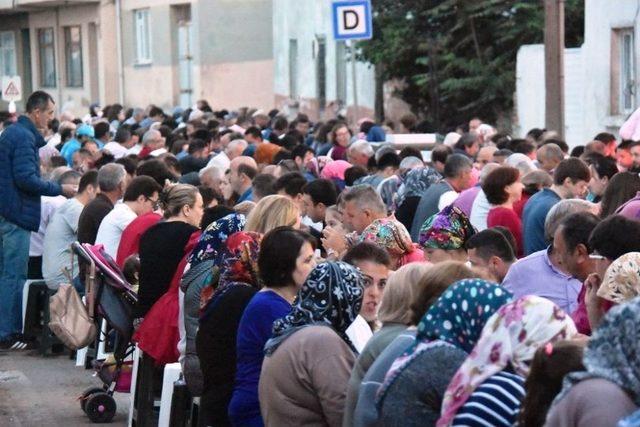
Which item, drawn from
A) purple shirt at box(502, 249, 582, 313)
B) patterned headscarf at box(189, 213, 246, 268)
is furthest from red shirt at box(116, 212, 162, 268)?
purple shirt at box(502, 249, 582, 313)

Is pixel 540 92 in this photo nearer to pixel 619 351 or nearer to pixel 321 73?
pixel 321 73

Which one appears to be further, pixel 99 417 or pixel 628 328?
pixel 99 417

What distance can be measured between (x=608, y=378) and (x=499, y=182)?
274 inches

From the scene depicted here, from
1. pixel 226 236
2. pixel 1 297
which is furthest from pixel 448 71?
pixel 226 236

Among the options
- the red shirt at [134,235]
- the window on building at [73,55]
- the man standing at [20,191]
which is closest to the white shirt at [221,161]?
the man standing at [20,191]

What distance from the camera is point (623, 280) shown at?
5.92 metres

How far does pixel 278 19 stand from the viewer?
42.3 m

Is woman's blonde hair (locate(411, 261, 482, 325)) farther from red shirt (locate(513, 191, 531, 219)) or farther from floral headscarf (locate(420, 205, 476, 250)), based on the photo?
red shirt (locate(513, 191, 531, 219))

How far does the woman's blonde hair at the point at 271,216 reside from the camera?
8320mm

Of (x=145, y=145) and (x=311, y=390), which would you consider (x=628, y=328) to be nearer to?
(x=311, y=390)

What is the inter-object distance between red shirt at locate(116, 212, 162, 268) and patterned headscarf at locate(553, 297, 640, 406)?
7851 mm

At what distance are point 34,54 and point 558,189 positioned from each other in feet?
150

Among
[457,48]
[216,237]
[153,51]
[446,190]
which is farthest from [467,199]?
[153,51]

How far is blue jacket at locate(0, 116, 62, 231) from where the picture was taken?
15.2 meters
